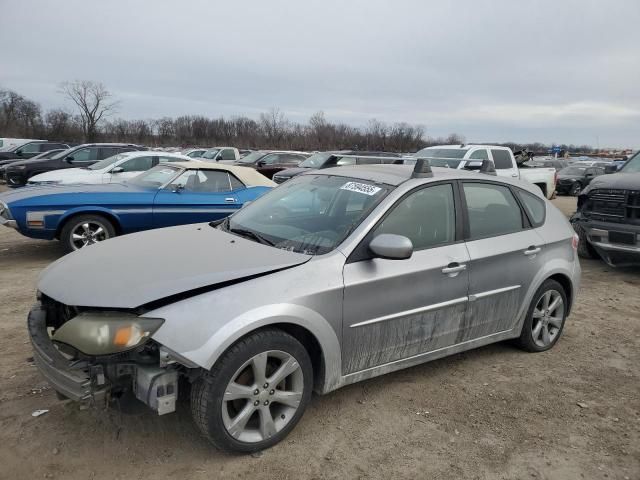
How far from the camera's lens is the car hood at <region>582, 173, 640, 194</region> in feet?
23.5

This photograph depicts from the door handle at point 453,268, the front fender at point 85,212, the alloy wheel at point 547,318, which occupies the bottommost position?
the alloy wheel at point 547,318

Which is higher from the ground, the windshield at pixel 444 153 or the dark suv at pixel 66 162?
the windshield at pixel 444 153

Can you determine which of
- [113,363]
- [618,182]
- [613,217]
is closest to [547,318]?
[113,363]

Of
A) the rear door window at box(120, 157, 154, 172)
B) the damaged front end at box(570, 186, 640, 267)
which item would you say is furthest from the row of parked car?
the rear door window at box(120, 157, 154, 172)

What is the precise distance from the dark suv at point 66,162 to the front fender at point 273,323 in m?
15.3

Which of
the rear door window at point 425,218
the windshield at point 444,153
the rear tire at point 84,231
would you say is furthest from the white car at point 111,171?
the rear door window at point 425,218

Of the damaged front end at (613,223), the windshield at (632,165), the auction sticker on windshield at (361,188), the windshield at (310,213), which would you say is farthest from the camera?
the windshield at (632,165)

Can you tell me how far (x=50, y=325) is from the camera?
3.22 m

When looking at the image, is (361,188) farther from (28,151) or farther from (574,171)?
(574,171)

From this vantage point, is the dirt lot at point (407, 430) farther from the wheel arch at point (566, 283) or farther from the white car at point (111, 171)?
the white car at point (111, 171)

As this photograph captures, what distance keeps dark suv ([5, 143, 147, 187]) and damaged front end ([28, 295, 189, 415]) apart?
15.0 meters

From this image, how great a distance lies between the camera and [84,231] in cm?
741

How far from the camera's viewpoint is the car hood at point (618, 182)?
716cm

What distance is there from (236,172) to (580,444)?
267 inches
